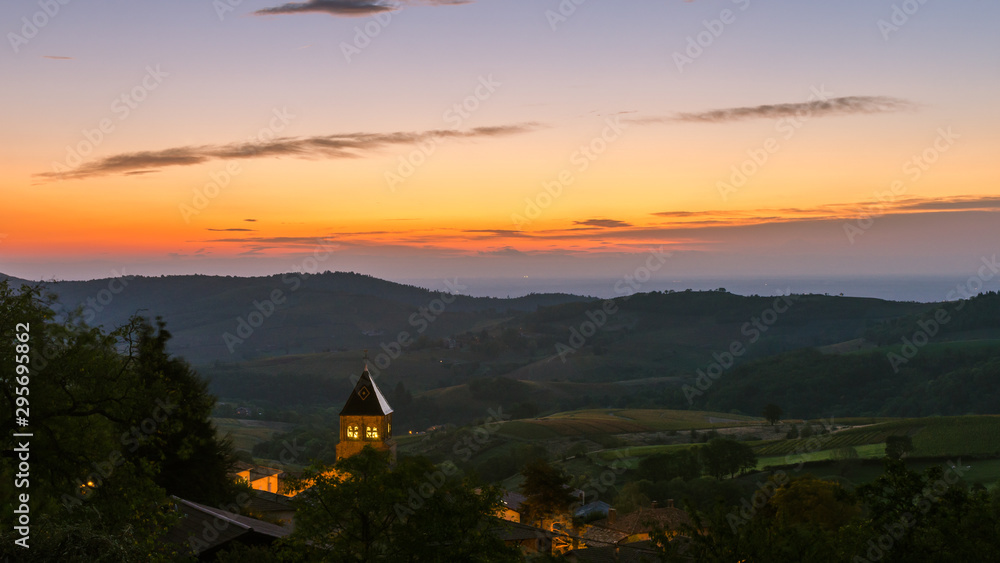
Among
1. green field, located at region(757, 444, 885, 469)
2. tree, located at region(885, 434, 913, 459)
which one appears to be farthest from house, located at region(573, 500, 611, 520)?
tree, located at region(885, 434, 913, 459)

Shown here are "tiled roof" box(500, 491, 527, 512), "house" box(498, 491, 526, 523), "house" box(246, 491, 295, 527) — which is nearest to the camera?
"house" box(246, 491, 295, 527)

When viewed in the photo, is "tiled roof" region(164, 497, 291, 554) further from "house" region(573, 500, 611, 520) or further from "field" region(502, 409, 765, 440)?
"field" region(502, 409, 765, 440)

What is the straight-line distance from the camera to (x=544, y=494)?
62281 mm

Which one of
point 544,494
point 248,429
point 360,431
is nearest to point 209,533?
point 360,431

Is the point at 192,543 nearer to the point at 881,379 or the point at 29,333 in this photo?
the point at 29,333

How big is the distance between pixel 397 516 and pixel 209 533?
25.2 ft

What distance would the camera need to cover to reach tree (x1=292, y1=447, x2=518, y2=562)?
21391mm

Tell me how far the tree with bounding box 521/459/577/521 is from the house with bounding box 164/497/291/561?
115 ft

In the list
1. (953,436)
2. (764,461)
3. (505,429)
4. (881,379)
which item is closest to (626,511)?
(764,461)

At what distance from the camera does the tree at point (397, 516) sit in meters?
21.4

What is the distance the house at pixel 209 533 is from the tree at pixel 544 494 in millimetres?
34931

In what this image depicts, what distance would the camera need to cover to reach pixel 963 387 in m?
166

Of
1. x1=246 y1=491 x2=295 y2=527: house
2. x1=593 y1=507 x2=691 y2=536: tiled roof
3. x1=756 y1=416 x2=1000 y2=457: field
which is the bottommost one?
x1=593 y1=507 x2=691 y2=536: tiled roof

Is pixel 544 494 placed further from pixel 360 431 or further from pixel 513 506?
pixel 360 431
